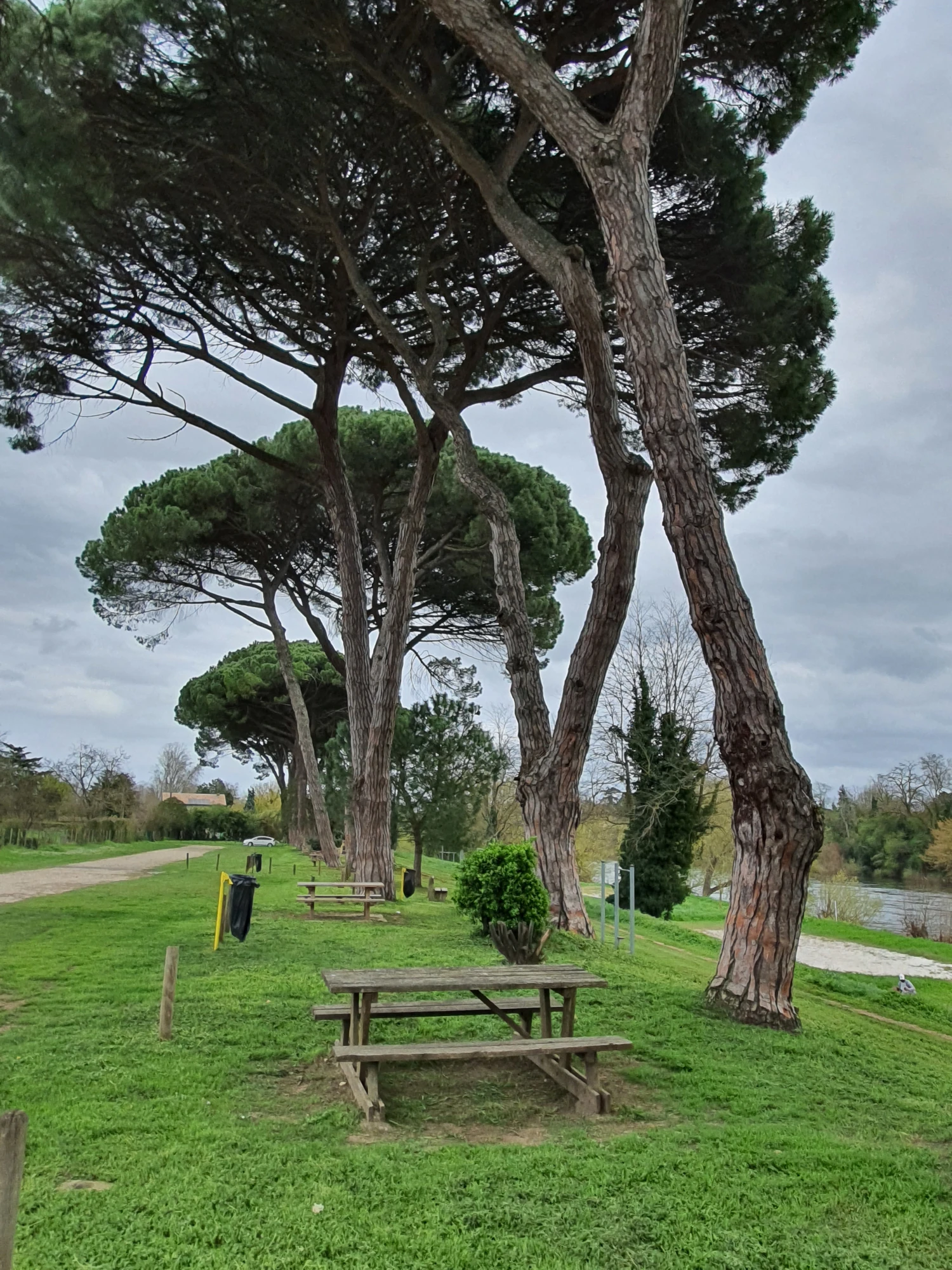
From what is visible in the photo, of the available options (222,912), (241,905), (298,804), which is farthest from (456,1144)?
(298,804)

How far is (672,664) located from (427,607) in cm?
946

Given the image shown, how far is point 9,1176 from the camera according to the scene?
71.5 inches

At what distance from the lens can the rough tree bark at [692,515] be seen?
6.26 m

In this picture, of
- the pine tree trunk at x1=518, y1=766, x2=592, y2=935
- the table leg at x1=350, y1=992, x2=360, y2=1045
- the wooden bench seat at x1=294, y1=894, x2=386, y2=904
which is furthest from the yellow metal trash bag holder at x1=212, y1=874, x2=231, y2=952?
the table leg at x1=350, y1=992, x2=360, y2=1045

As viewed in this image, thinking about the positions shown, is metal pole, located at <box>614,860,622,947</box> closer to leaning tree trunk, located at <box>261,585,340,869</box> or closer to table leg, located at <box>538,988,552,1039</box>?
table leg, located at <box>538,988,552,1039</box>

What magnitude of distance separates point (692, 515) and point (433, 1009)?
12.1 feet

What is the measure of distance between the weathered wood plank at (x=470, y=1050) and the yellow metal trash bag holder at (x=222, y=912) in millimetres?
4689

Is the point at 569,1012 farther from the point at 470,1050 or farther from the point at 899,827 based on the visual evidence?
the point at 899,827

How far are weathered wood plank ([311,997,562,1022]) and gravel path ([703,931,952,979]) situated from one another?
10885mm

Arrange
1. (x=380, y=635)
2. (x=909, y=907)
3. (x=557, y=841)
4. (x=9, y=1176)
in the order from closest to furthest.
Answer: (x=9, y=1176)
(x=557, y=841)
(x=380, y=635)
(x=909, y=907)

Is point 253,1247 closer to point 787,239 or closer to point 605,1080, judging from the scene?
point 605,1080

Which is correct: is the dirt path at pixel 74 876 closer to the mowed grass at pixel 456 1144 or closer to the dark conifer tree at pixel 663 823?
the mowed grass at pixel 456 1144

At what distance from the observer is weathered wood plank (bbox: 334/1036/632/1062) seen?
4234mm

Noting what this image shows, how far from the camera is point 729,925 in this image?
21.6 feet
